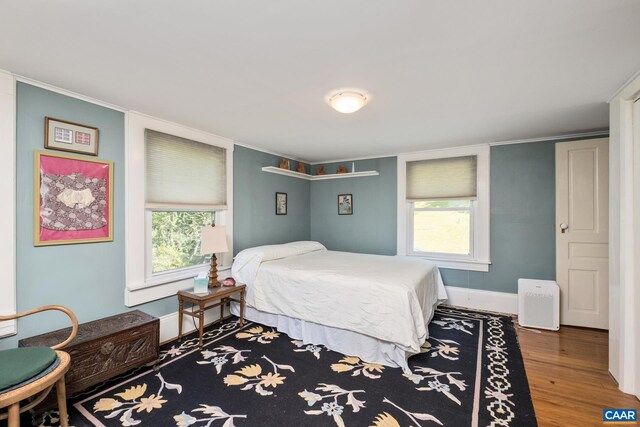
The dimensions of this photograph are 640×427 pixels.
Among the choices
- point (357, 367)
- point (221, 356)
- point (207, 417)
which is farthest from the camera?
point (221, 356)

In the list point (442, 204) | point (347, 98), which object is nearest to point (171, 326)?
point (347, 98)

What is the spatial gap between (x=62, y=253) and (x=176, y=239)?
1.07 meters

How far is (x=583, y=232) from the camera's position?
3.40 metres

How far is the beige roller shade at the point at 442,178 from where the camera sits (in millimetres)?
4105

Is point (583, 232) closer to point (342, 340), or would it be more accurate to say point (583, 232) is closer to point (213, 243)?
point (342, 340)

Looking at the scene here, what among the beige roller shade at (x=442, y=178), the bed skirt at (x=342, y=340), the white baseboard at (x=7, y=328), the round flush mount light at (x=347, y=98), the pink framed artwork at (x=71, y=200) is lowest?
the bed skirt at (x=342, y=340)

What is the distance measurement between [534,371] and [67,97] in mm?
4532

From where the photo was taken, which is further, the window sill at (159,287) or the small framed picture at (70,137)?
the window sill at (159,287)

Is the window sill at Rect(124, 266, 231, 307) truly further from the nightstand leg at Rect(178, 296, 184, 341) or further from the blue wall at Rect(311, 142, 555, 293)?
the blue wall at Rect(311, 142, 555, 293)

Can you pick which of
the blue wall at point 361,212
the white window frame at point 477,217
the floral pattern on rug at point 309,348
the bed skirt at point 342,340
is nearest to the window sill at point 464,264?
the white window frame at point 477,217

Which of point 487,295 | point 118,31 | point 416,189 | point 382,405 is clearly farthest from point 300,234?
point 118,31

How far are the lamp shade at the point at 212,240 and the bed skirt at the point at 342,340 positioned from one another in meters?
0.94

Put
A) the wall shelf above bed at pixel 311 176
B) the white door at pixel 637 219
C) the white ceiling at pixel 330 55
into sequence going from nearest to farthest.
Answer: the white ceiling at pixel 330 55, the white door at pixel 637 219, the wall shelf above bed at pixel 311 176
